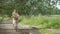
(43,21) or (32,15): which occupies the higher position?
(32,15)

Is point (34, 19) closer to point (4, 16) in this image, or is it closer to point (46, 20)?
point (46, 20)

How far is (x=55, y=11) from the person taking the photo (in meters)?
11.4

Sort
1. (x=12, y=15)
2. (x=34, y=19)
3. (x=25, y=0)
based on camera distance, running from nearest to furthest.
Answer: (x=12, y=15) → (x=25, y=0) → (x=34, y=19)

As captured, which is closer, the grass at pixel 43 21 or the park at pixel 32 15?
the park at pixel 32 15

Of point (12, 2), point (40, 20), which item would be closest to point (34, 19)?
point (40, 20)

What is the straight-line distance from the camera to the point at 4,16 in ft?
33.8

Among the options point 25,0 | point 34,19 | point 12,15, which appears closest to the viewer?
point 12,15

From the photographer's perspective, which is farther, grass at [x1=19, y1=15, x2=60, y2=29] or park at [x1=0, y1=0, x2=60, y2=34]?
grass at [x1=19, y1=15, x2=60, y2=29]

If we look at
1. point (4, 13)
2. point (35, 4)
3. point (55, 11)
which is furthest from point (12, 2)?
point (55, 11)

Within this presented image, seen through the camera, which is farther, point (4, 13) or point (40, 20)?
point (40, 20)

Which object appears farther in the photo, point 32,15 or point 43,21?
point 43,21

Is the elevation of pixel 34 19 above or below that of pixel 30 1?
below

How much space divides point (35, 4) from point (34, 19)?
86cm

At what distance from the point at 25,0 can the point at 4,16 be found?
1.37m
